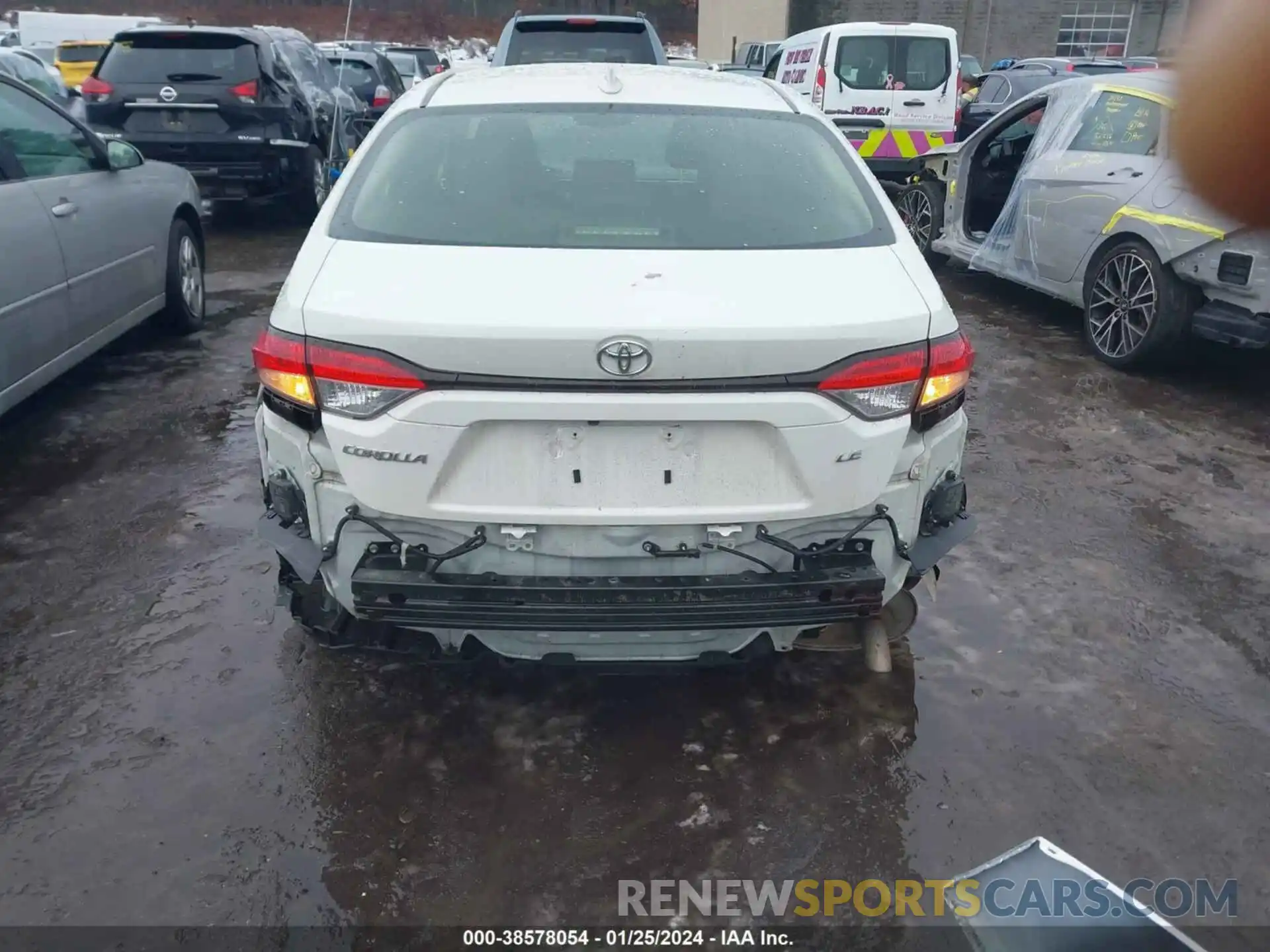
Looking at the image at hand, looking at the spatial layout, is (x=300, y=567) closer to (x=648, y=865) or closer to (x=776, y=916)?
(x=648, y=865)

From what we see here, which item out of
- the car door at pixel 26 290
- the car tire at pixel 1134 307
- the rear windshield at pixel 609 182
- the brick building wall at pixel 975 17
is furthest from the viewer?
the brick building wall at pixel 975 17

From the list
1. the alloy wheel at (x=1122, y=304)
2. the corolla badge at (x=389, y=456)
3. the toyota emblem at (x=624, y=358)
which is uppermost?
the toyota emblem at (x=624, y=358)

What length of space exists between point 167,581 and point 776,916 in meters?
2.43

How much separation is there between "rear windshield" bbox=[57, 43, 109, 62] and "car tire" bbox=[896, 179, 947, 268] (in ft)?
58.9

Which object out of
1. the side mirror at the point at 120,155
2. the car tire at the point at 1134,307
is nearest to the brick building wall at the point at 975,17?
the car tire at the point at 1134,307

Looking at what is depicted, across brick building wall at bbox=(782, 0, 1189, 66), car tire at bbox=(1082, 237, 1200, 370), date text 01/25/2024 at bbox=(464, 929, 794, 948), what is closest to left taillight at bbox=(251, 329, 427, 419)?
date text 01/25/2024 at bbox=(464, 929, 794, 948)

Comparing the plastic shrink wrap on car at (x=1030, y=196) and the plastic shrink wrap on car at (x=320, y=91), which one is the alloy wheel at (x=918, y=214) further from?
the plastic shrink wrap on car at (x=320, y=91)

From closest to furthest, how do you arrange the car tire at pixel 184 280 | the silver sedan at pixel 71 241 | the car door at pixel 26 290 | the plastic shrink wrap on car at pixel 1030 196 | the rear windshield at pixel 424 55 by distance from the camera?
the car door at pixel 26 290 → the silver sedan at pixel 71 241 → the car tire at pixel 184 280 → the plastic shrink wrap on car at pixel 1030 196 → the rear windshield at pixel 424 55

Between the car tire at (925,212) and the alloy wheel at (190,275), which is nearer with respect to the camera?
the alloy wheel at (190,275)

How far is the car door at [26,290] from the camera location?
165 inches

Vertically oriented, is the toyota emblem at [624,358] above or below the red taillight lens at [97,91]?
above

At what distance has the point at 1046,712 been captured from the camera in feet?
9.84

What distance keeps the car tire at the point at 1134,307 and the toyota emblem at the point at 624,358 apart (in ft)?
14.6

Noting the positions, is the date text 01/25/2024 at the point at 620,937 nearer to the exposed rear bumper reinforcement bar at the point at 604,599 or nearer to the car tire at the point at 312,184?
the exposed rear bumper reinforcement bar at the point at 604,599
